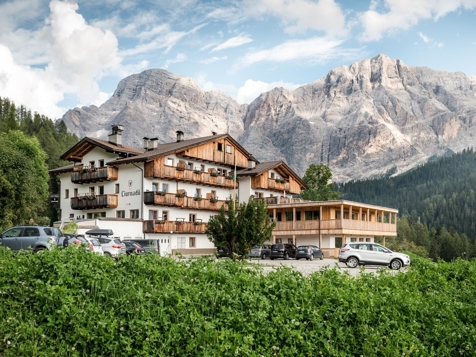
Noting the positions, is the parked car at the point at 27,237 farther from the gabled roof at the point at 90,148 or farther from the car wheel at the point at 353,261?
the gabled roof at the point at 90,148

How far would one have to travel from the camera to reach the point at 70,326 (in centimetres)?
923

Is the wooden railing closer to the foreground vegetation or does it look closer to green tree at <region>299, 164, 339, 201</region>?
green tree at <region>299, 164, 339, 201</region>

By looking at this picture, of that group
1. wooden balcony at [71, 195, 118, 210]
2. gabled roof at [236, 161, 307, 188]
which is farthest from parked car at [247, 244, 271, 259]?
wooden balcony at [71, 195, 118, 210]

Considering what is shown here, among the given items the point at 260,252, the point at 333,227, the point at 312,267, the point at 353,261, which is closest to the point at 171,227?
the point at 260,252

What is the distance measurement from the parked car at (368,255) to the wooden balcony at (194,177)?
72.0ft

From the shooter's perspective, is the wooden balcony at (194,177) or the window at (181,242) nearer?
the wooden balcony at (194,177)

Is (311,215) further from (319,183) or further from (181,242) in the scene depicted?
(319,183)

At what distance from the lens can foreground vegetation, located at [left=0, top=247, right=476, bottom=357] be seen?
8.92m

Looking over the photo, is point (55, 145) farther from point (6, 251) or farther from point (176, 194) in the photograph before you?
point (6, 251)

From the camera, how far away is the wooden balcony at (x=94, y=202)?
5325 centimetres

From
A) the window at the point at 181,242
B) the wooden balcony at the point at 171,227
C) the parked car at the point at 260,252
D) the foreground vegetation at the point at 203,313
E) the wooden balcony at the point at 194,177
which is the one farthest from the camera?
the window at the point at 181,242

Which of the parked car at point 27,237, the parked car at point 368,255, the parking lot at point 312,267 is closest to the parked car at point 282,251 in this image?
the parking lot at point 312,267

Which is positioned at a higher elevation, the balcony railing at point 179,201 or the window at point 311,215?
the balcony railing at point 179,201

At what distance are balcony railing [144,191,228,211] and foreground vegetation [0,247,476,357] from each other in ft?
A: 131
